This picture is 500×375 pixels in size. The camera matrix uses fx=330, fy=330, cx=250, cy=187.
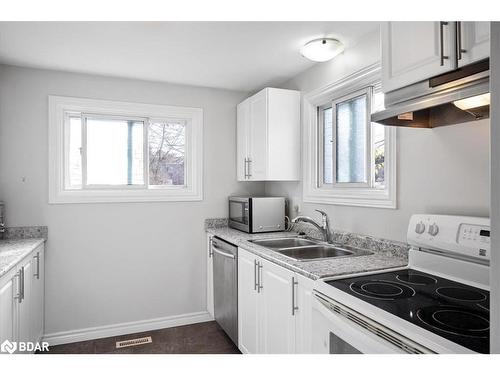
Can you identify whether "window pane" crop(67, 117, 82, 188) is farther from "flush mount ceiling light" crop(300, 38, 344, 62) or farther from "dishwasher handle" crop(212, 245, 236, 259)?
"flush mount ceiling light" crop(300, 38, 344, 62)

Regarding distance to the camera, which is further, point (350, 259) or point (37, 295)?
point (37, 295)

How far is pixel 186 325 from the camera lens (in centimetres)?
320

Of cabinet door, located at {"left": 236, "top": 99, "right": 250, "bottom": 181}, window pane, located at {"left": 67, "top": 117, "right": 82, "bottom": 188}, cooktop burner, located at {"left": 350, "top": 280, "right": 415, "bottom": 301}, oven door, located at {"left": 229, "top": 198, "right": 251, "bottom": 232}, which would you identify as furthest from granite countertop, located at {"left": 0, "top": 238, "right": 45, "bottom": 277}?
cabinet door, located at {"left": 236, "top": 99, "right": 250, "bottom": 181}

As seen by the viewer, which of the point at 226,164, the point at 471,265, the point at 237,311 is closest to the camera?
the point at 471,265

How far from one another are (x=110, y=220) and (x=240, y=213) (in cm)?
118

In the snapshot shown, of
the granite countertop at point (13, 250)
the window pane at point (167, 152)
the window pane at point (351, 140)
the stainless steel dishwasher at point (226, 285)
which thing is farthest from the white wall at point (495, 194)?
the window pane at point (167, 152)

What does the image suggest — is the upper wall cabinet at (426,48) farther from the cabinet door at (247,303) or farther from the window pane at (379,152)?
the cabinet door at (247,303)

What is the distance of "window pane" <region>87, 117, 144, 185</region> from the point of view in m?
3.05

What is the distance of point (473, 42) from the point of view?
44.6 inches

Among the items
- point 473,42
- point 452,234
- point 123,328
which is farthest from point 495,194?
point 123,328

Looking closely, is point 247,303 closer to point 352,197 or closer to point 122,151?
point 352,197

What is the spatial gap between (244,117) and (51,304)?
238 centimetres
